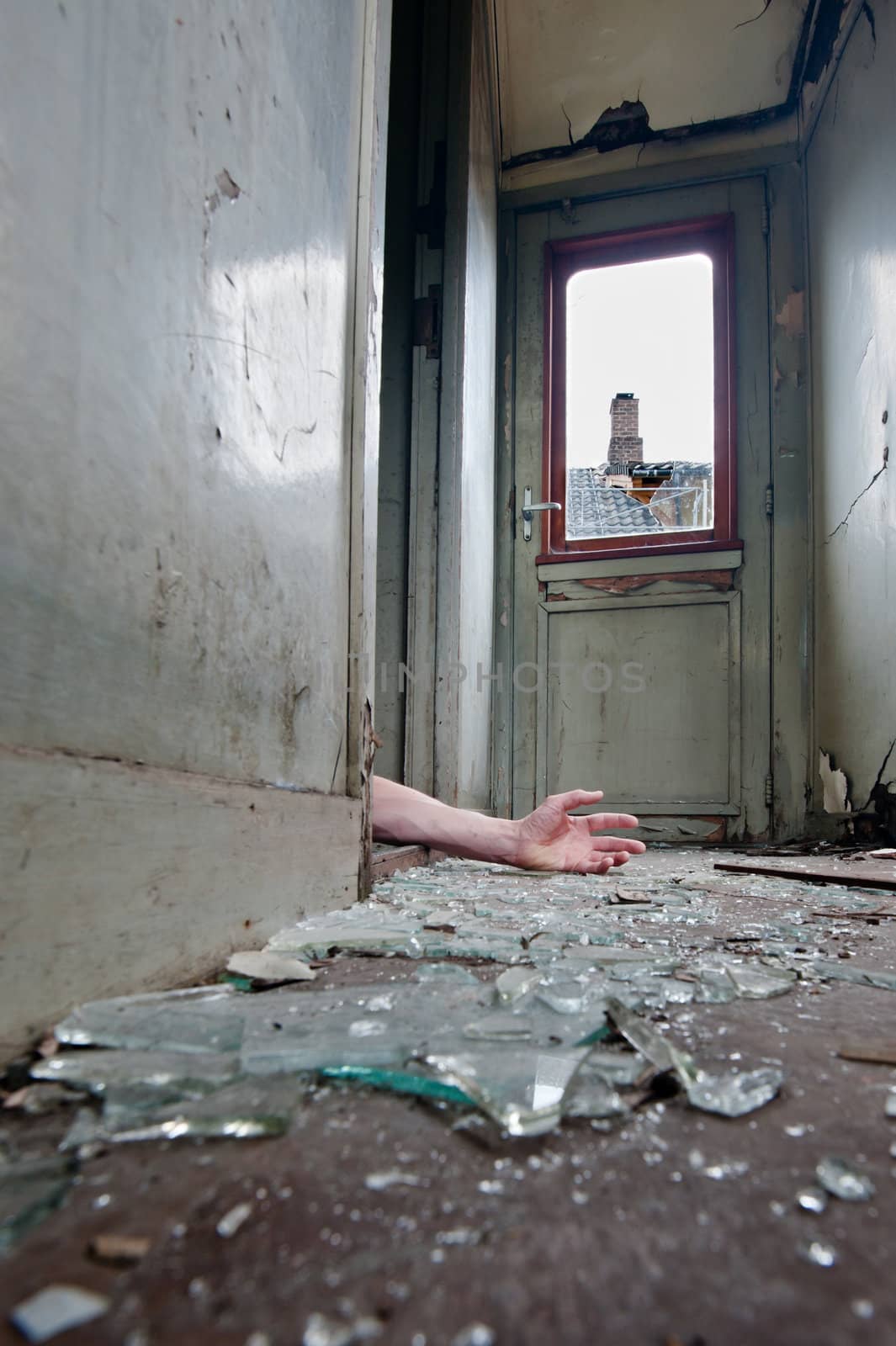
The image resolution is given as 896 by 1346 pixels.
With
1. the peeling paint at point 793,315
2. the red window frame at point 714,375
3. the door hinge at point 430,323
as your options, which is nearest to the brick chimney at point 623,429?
the red window frame at point 714,375

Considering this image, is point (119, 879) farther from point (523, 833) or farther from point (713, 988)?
point (523, 833)

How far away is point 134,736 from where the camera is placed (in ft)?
2.28

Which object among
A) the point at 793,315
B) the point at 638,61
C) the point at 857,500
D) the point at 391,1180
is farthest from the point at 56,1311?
the point at 638,61

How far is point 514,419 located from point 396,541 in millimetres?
1487

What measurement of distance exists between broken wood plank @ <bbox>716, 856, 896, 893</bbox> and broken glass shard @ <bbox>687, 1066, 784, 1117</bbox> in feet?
4.37

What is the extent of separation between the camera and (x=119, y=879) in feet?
2.07

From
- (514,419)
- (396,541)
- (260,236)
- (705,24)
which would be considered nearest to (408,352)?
(396,541)

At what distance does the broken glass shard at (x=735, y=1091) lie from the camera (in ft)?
1.62

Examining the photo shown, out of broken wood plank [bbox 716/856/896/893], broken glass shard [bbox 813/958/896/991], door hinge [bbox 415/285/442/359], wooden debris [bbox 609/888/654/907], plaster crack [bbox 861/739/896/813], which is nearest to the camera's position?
broken glass shard [bbox 813/958/896/991]

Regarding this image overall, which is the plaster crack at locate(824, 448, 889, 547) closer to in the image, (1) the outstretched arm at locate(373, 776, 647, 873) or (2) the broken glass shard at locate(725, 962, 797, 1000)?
(1) the outstretched arm at locate(373, 776, 647, 873)

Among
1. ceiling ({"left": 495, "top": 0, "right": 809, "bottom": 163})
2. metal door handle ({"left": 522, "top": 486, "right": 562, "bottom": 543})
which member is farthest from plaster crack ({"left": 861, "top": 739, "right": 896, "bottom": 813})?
ceiling ({"left": 495, "top": 0, "right": 809, "bottom": 163})

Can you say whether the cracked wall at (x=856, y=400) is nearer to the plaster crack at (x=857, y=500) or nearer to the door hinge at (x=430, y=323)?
the plaster crack at (x=857, y=500)

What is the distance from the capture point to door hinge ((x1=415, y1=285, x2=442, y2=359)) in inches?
112

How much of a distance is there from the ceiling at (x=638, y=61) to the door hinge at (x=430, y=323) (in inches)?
62.4
